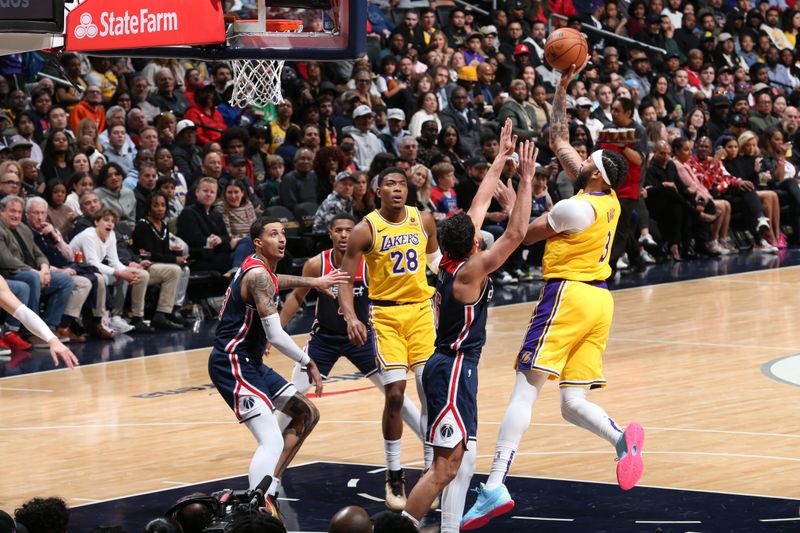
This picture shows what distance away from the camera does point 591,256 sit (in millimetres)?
7855

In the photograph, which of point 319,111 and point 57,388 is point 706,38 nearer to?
point 319,111

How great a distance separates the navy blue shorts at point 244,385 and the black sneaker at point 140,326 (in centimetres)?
685

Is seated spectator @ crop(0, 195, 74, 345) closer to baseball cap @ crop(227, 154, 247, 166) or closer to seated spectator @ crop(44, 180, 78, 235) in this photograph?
seated spectator @ crop(44, 180, 78, 235)

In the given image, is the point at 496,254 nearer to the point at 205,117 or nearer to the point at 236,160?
the point at 236,160

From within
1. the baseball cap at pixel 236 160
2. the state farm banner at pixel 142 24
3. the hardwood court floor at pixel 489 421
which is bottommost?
the hardwood court floor at pixel 489 421

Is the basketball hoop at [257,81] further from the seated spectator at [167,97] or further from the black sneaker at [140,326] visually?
the seated spectator at [167,97]

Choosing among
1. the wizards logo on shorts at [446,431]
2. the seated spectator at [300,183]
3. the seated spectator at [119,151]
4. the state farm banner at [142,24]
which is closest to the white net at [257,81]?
the state farm banner at [142,24]

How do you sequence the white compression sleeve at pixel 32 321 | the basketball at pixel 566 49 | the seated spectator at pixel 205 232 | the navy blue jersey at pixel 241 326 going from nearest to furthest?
the white compression sleeve at pixel 32 321 → the navy blue jersey at pixel 241 326 → the basketball at pixel 566 49 → the seated spectator at pixel 205 232

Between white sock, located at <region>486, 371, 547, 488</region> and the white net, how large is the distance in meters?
3.12

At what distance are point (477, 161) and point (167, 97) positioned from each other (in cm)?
387

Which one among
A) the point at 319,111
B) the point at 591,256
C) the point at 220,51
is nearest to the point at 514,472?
the point at 591,256

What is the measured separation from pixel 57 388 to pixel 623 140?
20.5 feet

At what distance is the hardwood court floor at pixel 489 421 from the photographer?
28.0 ft

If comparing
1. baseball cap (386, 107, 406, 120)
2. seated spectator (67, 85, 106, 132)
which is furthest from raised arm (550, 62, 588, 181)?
baseball cap (386, 107, 406, 120)
